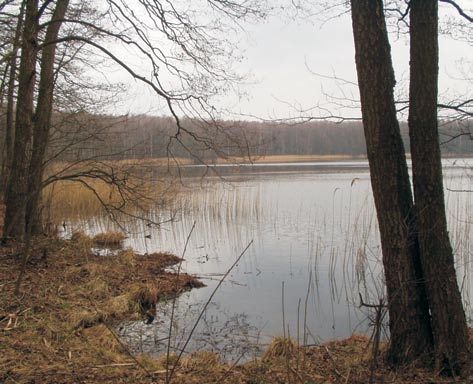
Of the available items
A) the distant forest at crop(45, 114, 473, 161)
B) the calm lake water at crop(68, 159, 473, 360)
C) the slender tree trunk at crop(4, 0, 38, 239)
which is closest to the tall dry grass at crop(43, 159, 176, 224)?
the distant forest at crop(45, 114, 473, 161)

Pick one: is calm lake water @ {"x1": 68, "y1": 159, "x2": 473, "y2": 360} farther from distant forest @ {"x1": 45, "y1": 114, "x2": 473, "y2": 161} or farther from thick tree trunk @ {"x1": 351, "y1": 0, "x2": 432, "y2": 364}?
distant forest @ {"x1": 45, "y1": 114, "x2": 473, "y2": 161}

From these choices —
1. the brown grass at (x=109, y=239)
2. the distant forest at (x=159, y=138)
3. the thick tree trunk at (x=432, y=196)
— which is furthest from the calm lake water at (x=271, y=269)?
the distant forest at (x=159, y=138)

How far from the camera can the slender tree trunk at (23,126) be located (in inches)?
254

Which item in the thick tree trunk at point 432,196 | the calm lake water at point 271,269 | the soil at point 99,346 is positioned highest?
the thick tree trunk at point 432,196

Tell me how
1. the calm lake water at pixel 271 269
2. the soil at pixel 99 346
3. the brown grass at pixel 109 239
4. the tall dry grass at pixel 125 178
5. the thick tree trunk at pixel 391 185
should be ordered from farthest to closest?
the brown grass at pixel 109 239 < the tall dry grass at pixel 125 178 < the calm lake water at pixel 271 269 < the thick tree trunk at pixel 391 185 < the soil at pixel 99 346

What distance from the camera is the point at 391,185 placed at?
3.58 meters

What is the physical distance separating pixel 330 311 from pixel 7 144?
29.1ft

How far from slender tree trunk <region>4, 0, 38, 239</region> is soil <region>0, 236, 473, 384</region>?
0.57 meters

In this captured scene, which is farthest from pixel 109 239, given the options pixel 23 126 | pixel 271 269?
pixel 23 126

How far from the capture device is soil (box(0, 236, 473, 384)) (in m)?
3.42

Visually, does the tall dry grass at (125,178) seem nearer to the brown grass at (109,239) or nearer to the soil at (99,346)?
the soil at (99,346)

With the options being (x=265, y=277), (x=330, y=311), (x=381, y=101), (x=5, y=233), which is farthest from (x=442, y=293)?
(x=5, y=233)

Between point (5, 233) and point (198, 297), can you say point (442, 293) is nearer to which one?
point (198, 297)

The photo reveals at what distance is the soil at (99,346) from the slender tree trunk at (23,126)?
57 cm
